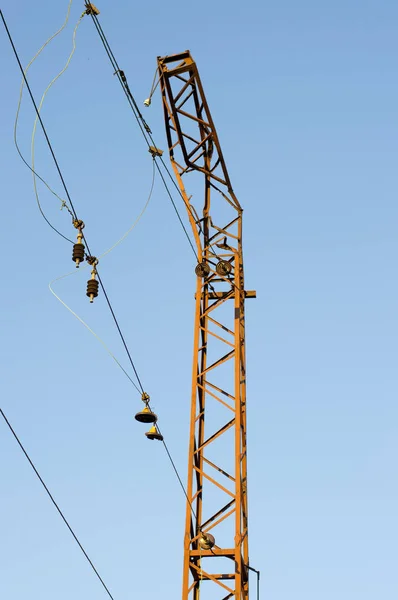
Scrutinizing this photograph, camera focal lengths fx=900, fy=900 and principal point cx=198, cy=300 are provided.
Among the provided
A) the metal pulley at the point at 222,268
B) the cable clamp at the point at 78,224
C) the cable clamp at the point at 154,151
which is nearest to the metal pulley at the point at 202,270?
the metal pulley at the point at 222,268

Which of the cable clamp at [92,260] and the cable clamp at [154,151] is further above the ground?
the cable clamp at [154,151]

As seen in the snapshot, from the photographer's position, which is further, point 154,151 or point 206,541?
point 154,151

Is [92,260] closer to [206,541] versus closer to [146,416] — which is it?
[146,416]

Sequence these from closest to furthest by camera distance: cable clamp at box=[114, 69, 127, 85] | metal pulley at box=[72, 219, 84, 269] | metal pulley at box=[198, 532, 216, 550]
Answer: metal pulley at box=[72, 219, 84, 269] → metal pulley at box=[198, 532, 216, 550] → cable clamp at box=[114, 69, 127, 85]

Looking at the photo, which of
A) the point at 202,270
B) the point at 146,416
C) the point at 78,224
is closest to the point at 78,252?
the point at 78,224

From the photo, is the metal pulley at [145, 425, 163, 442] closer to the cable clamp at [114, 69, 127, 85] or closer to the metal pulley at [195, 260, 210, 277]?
the metal pulley at [195, 260, 210, 277]

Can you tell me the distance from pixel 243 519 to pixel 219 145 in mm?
8290

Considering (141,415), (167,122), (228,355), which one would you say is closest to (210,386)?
(228,355)

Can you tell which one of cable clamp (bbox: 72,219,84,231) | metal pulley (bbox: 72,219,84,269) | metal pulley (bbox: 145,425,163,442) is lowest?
metal pulley (bbox: 145,425,163,442)

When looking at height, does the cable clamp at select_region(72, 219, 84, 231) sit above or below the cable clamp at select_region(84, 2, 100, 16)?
below

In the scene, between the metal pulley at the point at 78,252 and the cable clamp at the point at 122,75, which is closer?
the metal pulley at the point at 78,252

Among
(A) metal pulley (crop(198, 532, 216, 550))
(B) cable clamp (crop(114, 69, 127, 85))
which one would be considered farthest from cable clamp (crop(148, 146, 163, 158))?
(A) metal pulley (crop(198, 532, 216, 550))

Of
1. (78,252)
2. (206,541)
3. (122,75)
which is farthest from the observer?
(122,75)

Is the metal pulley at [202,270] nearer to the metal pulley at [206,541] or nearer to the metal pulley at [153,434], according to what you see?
the metal pulley at [153,434]
